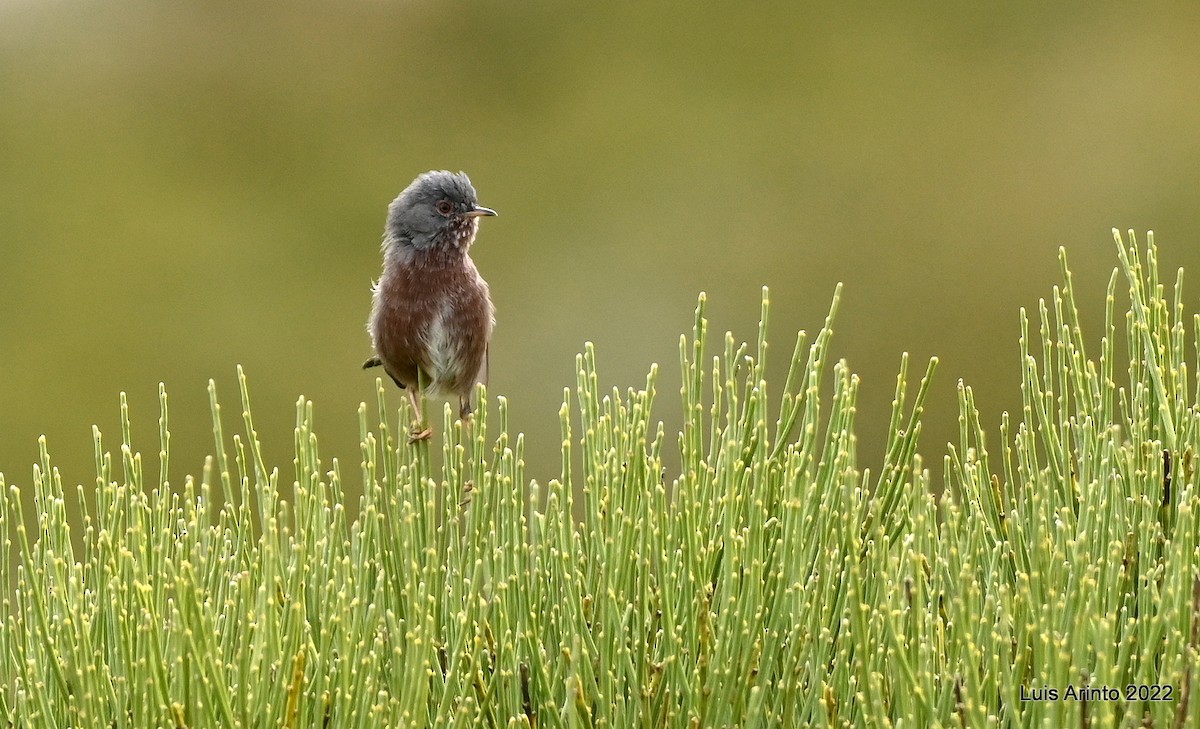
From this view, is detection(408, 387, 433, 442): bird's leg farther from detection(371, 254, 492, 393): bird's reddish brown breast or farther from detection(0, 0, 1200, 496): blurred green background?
detection(0, 0, 1200, 496): blurred green background

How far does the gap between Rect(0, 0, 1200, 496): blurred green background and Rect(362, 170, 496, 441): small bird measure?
61.6ft

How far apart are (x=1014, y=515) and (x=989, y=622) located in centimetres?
65

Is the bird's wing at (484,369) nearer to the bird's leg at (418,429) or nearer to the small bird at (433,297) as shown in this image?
the small bird at (433,297)

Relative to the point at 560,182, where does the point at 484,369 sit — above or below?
below

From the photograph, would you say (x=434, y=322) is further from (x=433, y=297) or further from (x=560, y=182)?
(x=560, y=182)

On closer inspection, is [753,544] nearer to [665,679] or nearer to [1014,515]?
[665,679]

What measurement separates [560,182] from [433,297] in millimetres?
29566

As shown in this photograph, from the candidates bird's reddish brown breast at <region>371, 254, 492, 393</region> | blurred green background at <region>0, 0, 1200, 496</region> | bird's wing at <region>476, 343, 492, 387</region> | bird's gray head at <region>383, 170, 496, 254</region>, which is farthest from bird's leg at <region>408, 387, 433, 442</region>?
blurred green background at <region>0, 0, 1200, 496</region>

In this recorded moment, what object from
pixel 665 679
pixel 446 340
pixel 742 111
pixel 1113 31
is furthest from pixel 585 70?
pixel 665 679

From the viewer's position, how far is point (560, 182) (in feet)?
116

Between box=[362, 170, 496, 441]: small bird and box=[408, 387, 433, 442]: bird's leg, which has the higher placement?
box=[362, 170, 496, 441]: small bird

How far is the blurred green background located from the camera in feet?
94.3

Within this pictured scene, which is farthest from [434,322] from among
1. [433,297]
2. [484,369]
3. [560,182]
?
[560,182]

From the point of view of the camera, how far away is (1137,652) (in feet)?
10.3
